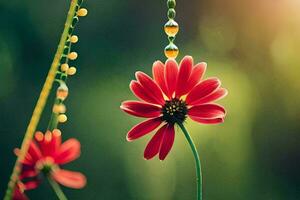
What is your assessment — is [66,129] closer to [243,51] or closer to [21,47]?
[21,47]

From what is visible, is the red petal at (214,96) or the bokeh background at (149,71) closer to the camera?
the red petal at (214,96)

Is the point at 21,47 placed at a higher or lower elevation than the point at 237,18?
Answer: lower

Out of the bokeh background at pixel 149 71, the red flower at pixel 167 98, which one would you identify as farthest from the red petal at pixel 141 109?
the bokeh background at pixel 149 71

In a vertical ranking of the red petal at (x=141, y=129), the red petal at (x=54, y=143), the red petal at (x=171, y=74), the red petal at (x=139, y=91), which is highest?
the red petal at (x=171, y=74)

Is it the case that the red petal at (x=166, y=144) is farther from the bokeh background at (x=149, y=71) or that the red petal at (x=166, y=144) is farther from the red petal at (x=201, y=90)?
the bokeh background at (x=149, y=71)

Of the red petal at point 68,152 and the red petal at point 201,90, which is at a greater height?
the red petal at point 201,90

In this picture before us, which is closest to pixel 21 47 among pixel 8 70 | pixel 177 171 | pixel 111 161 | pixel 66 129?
pixel 8 70

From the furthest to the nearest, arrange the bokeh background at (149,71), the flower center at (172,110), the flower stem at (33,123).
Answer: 1. the bokeh background at (149,71)
2. the flower center at (172,110)
3. the flower stem at (33,123)

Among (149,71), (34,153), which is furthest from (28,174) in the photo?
(149,71)

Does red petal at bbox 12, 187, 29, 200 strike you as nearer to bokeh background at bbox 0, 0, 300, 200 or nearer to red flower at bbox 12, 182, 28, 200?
red flower at bbox 12, 182, 28, 200
